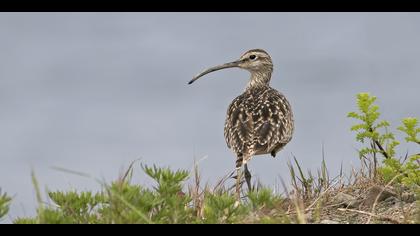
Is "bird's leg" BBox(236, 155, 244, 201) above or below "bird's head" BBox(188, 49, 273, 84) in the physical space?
below

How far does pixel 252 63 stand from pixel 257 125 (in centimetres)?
350

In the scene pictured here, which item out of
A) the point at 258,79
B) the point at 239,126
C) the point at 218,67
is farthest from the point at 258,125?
the point at 218,67

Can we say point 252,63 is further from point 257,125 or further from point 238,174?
point 238,174

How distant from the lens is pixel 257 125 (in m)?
11.9

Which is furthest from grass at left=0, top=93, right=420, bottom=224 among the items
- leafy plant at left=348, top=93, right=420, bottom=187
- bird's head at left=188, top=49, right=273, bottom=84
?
bird's head at left=188, top=49, right=273, bottom=84

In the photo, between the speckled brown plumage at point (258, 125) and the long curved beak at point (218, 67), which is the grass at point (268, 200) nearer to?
the speckled brown plumage at point (258, 125)

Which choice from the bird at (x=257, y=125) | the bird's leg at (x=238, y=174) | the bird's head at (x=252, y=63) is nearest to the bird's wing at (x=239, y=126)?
the bird at (x=257, y=125)

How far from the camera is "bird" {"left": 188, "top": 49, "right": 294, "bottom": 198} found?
11500 millimetres

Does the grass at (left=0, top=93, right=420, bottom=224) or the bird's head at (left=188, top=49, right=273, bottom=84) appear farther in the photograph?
the bird's head at (left=188, top=49, right=273, bottom=84)

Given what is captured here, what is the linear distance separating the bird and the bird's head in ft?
2.50

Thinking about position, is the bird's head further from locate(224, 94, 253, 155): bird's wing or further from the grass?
the grass
